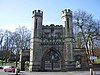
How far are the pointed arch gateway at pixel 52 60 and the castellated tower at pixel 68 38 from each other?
4.47 feet

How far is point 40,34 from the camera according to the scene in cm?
3812

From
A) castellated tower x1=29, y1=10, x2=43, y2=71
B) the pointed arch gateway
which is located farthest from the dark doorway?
castellated tower x1=29, y1=10, x2=43, y2=71

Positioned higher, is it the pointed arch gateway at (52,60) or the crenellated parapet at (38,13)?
the crenellated parapet at (38,13)

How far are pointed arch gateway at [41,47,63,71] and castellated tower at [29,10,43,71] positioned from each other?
1.25 meters

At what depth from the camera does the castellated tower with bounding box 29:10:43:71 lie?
120 feet

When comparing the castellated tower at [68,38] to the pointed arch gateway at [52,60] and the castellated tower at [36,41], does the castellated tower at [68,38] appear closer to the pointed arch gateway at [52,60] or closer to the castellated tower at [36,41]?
the pointed arch gateway at [52,60]

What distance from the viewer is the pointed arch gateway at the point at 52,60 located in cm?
3744

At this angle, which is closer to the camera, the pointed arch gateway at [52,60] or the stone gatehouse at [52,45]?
the stone gatehouse at [52,45]

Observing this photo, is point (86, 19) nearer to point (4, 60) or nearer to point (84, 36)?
point (84, 36)

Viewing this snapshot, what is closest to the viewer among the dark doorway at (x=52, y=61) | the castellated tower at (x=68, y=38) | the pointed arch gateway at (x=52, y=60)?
the castellated tower at (x=68, y=38)

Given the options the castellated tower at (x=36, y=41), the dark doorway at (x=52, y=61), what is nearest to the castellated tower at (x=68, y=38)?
the dark doorway at (x=52, y=61)

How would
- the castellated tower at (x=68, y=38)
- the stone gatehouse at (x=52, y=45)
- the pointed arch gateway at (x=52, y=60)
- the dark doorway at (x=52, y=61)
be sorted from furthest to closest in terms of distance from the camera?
the dark doorway at (x=52, y=61) → the pointed arch gateway at (x=52, y=60) → the stone gatehouse at (x=52, y=45) → the castellated tower at (x=68, y=38)

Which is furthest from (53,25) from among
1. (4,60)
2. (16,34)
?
(4,60)

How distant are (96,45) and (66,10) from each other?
9192 mm
